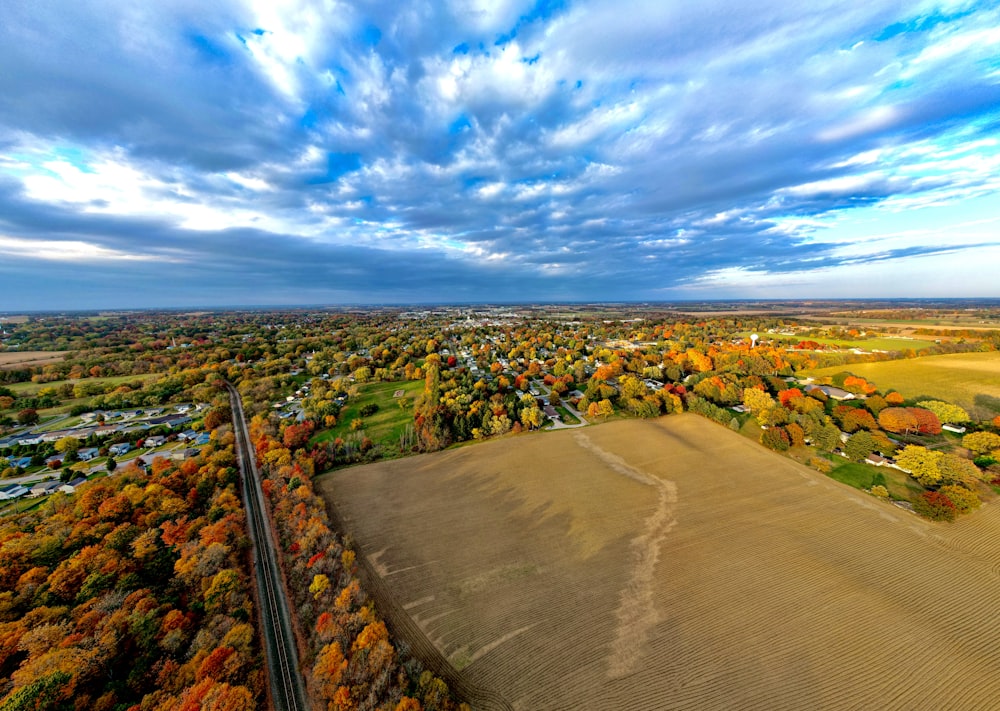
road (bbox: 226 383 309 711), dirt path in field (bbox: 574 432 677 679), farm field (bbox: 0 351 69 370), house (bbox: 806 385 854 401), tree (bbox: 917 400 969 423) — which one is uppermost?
farm field (bbox: 0 351 69 370)

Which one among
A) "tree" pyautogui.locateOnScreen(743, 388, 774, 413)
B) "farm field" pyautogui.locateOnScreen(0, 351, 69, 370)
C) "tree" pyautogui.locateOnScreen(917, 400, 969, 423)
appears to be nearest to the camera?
"tree" pyautogui.locateOnScreen(917, 400, 969, 423)

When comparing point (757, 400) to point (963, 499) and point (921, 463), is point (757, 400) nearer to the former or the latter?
point (921, 463)

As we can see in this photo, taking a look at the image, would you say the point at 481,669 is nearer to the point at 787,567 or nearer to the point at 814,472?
the point at 787,567

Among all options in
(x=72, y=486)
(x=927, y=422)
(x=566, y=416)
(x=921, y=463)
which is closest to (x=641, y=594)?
(x=566, y=416)

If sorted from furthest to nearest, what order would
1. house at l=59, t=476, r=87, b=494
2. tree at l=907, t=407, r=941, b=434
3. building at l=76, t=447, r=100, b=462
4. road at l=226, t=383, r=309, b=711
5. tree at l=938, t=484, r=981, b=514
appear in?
building at l=76, t=447, r=100, b=462 < tree at l=907, t=407, r=941, b=434 < house at l=59, t=476, r=87, b=494 < tree at l=938, t=484, r=981, b=514 < road at l=226, t=383, r=309, b=711

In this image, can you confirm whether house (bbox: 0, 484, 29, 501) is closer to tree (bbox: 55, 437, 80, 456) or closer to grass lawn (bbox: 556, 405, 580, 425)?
tree (bbox: 55, 437, 80, 456)

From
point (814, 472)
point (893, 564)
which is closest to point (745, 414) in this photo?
point (814, 472)

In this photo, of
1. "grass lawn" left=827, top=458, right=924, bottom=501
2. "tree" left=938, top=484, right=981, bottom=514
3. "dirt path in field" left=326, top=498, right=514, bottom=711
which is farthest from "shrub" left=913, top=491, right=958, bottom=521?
"dirt path in field" left=326, top=498, right=514, bottom=711
